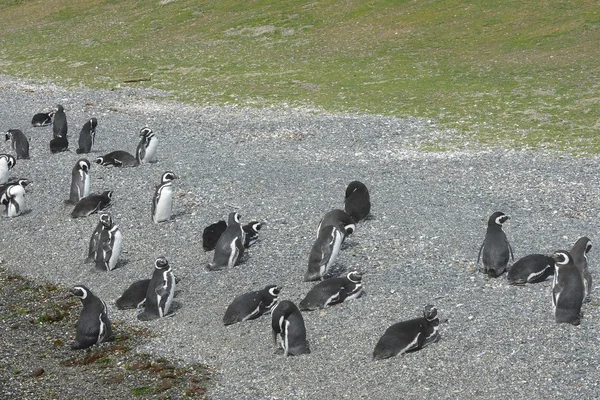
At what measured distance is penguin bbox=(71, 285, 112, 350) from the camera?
10.5 m

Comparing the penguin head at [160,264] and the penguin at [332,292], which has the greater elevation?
the penguin head at [160,264]

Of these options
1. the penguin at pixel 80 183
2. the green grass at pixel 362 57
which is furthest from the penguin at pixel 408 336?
the green grass at pixel 362 57

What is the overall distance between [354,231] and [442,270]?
1.87 metres

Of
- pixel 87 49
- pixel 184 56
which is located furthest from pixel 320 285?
pixel 87 49

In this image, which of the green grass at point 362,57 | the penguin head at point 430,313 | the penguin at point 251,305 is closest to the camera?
the penguin head at point 430,313

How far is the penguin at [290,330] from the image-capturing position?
31.7 ft

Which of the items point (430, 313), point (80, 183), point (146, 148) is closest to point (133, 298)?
point (430, 313)

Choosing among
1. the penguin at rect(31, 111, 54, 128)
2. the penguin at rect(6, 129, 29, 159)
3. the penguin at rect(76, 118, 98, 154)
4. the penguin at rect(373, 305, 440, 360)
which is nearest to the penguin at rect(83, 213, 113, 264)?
the penguin at rect(373, 305, 440, 360)

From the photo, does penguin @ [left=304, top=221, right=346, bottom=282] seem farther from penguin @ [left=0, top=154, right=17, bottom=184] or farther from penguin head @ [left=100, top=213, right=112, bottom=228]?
penguin @ [left=0, top=154, right=17, bottom=184]

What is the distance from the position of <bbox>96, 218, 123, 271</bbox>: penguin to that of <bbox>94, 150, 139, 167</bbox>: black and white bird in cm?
505

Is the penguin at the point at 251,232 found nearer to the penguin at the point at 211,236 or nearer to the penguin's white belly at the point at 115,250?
the penguin at the point at 211,236

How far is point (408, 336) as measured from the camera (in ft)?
31.0

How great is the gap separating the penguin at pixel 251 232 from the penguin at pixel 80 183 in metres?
4.08

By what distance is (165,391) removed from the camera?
923cm
